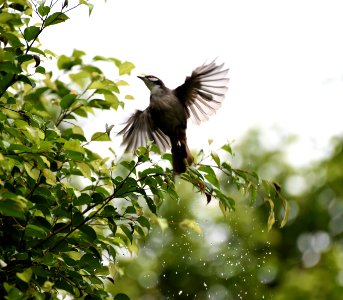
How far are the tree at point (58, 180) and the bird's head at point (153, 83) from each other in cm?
143

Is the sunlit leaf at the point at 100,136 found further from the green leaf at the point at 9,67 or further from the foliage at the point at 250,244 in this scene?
the foliage at the point at 250,244

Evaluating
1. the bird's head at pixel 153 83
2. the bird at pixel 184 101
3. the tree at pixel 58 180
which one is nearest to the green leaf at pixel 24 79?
the tree at pixel 58 180

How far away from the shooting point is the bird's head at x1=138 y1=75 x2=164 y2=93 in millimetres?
4527

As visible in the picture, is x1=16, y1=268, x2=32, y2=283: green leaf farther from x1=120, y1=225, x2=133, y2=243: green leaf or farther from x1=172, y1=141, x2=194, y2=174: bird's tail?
x1=172, y1=141, x2=194, y2=174: bird's tail

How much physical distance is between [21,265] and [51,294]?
172 mm

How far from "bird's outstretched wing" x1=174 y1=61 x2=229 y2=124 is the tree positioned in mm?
1221

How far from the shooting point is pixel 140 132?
15.5 feet

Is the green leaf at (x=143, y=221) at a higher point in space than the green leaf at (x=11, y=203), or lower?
lower

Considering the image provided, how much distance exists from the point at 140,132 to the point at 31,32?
2.02 meters

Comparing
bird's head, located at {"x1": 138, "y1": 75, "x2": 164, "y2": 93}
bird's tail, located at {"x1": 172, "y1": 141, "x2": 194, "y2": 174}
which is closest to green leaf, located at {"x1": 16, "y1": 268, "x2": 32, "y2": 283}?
bird's tail, located at {"x1": 172, "y1": 141, "x2": 194, "y2": 174}

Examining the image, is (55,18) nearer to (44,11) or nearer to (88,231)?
(44,11)

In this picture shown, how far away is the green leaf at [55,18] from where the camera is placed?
277cm

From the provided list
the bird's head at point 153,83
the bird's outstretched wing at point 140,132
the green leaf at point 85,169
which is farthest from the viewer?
the bird's outstretched wing at point 140,132

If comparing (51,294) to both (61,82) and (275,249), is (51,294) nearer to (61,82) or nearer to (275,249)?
(61,82)
